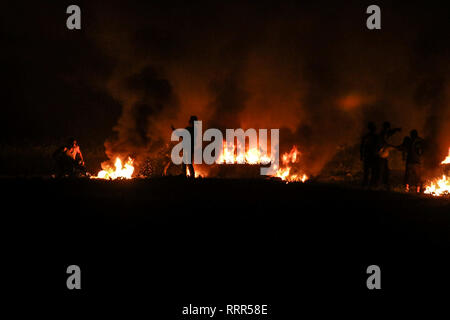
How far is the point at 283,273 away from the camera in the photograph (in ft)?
17.4

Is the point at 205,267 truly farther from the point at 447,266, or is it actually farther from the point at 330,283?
the point at 447,266

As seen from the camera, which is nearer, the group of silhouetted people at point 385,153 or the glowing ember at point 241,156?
the group of silhouetted people at point 385,153

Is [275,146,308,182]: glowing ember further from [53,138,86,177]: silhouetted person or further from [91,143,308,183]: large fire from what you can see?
[53,138,86,177]: silhouetted person

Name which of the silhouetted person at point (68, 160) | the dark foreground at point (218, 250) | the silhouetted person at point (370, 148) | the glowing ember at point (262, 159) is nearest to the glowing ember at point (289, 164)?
the glowing ember at point (262, 159)

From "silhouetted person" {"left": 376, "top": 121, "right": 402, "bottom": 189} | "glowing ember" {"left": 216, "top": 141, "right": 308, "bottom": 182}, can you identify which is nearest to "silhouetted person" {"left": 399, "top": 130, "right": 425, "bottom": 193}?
"silhouetted person" {"left": 376, "top": 121, "right": 402, "bottom": 189}

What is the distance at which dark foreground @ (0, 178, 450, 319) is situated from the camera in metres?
4.86

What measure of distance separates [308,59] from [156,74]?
7.54 m

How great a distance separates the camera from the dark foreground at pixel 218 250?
486 cm

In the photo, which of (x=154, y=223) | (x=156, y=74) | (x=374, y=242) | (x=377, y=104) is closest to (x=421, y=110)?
(x=377, y=104)

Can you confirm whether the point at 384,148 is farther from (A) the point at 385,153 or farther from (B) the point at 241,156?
(B) the point at 241,156

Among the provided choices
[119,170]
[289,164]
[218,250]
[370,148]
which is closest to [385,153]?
[370,148]

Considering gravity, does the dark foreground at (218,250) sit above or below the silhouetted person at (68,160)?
below

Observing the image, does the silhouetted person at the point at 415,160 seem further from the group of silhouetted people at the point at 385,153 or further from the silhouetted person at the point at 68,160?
the silhouetted person at the point at 68,160

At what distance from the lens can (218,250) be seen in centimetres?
585
